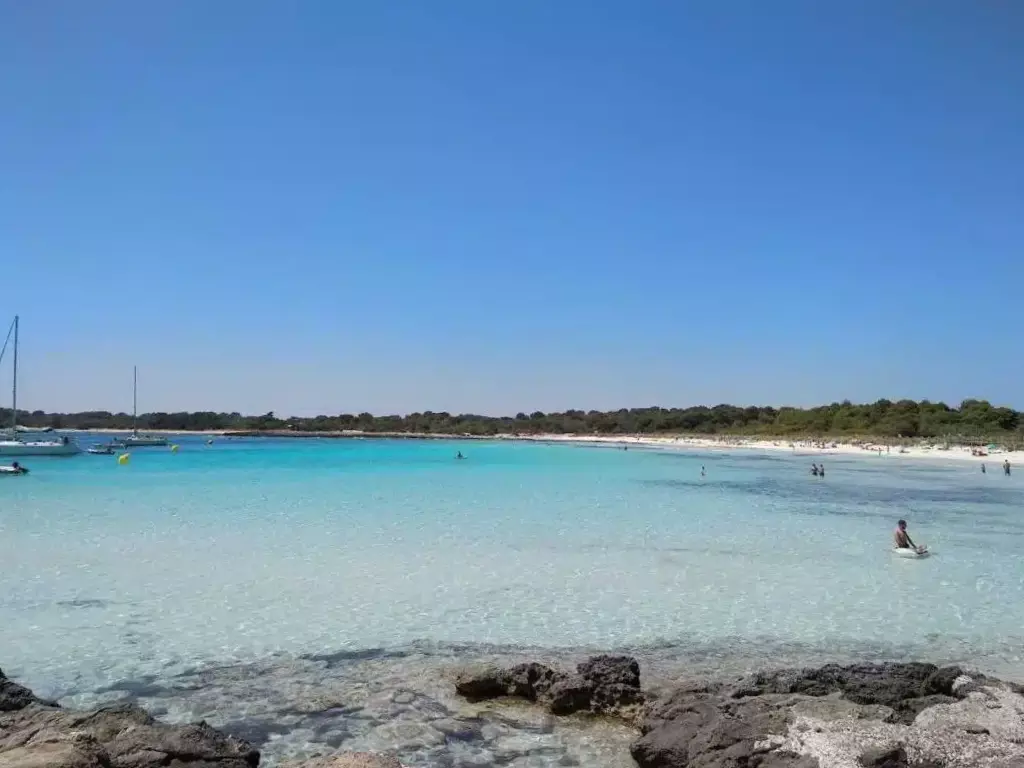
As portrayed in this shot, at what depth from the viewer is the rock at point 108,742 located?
14.2 feet

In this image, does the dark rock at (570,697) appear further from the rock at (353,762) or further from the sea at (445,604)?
the rock at (353,762)

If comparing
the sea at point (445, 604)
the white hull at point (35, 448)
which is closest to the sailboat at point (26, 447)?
the white hull at point (35, 448)

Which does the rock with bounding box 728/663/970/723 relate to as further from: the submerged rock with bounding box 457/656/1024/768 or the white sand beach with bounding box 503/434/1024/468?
the white sand beach with bounding box 503/434/1024/468

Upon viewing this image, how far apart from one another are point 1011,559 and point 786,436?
275 ft

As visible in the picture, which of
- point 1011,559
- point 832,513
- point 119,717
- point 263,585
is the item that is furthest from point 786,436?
point 119,717

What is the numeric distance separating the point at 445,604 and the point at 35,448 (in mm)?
51113

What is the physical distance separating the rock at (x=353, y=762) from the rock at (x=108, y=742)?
68cm

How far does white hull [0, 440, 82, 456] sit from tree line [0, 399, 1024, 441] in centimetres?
4328

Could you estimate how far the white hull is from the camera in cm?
4919

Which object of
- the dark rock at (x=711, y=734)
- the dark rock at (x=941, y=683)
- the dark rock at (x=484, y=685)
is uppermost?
the dark rock at (x=941, y=683)

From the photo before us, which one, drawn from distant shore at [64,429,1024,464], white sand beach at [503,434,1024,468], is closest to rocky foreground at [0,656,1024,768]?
white sand beach at [503,434,1024,468]

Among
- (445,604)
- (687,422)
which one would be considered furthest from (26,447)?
(687,422)

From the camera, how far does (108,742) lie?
15.7 ft

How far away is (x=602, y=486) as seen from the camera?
34875 millimetres
